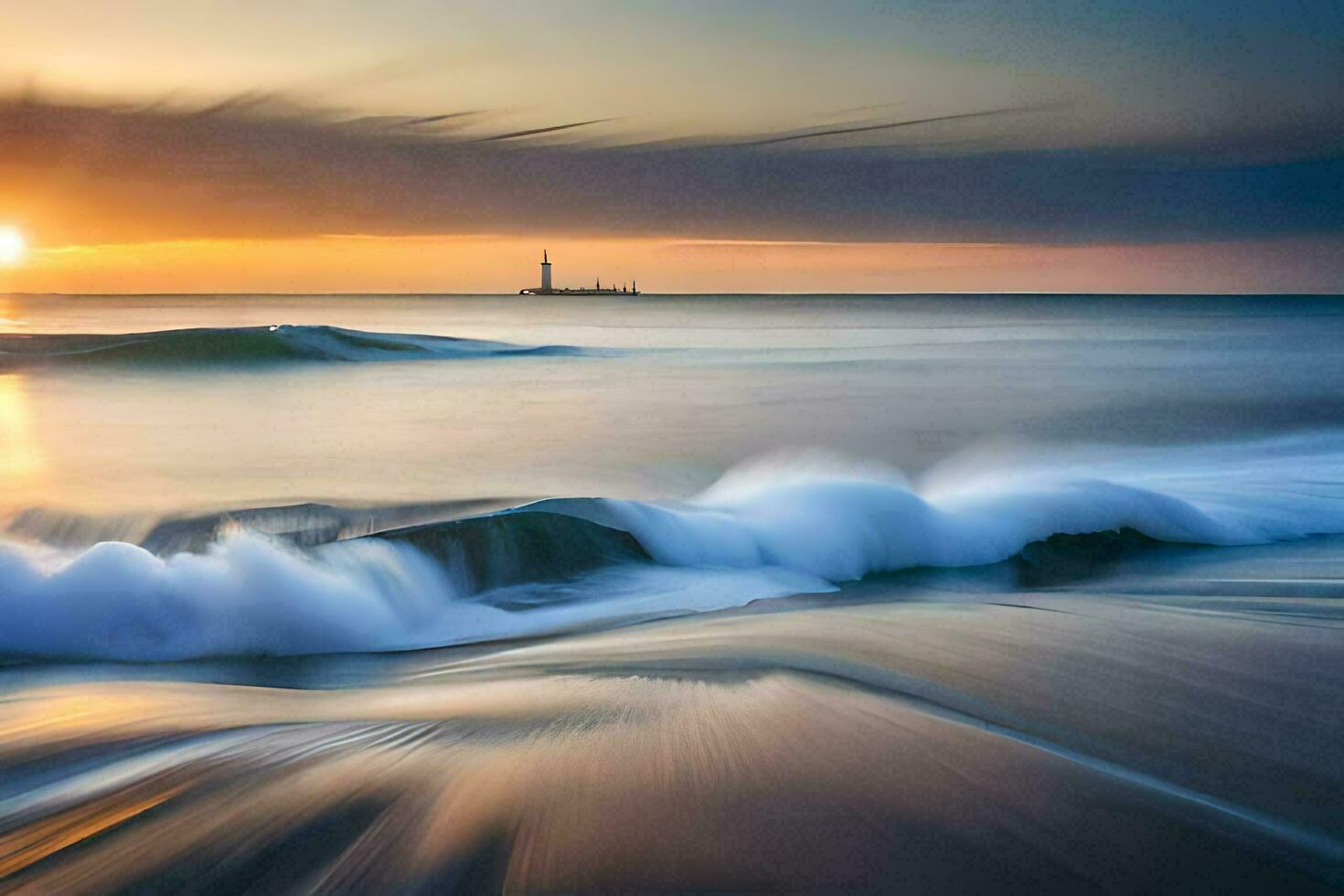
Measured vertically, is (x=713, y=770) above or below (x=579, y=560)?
below

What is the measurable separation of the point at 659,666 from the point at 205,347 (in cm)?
1780

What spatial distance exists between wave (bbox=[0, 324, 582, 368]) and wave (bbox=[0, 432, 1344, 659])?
14.0 m

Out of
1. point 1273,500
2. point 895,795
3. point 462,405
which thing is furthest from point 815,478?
point 462,405

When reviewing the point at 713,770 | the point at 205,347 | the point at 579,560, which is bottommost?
the point at 713,770

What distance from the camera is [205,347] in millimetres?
18891

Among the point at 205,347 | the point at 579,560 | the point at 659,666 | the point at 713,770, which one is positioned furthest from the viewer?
the point at 205,347

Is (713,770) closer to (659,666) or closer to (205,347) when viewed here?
(659,666)

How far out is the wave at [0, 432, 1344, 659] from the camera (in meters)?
4.25

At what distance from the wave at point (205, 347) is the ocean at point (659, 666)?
8.67 m

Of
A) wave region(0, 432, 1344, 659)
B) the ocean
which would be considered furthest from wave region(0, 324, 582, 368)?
wave region(0, 432, 1344, 659)

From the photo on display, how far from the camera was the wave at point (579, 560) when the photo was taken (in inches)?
167

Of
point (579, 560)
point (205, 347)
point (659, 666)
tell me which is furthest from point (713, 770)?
point (205, 347)

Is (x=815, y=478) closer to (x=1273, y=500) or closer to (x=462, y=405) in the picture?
(x=1273, y=500)

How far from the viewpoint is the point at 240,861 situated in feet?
6.73
